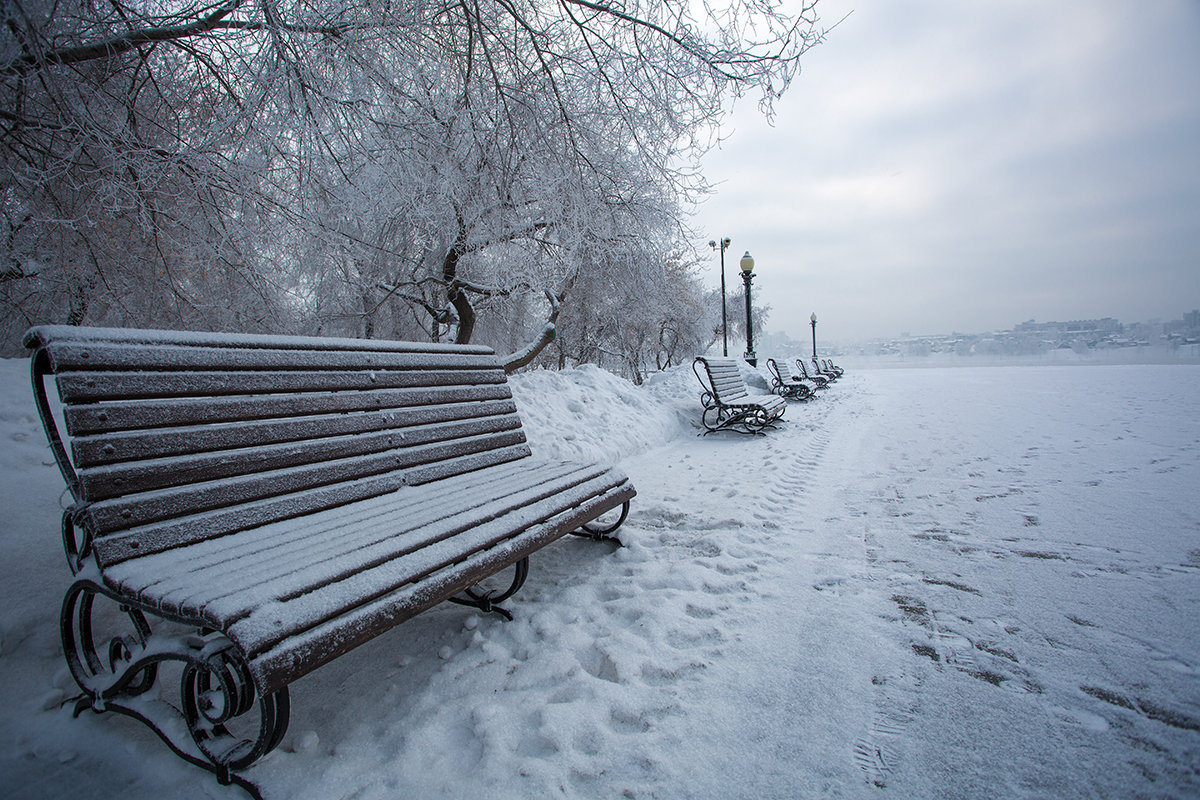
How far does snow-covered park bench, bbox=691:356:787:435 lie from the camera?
7098mm

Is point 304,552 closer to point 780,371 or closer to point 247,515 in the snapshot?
point 247,515

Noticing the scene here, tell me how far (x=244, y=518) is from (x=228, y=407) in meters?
0.45

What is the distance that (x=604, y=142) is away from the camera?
4961 mm

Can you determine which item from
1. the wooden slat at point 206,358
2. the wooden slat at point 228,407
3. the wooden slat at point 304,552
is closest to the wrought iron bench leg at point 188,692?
the wooden slat at point 304,552

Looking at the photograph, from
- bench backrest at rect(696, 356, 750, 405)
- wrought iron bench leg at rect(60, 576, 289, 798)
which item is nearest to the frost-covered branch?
bench backrest at rect(696, 356, 750, 405)

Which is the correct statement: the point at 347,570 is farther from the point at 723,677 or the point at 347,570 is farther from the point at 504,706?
the point at 723,677

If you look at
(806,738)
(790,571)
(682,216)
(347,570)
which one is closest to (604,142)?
(682,216)

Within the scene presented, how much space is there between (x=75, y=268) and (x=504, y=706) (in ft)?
16.9

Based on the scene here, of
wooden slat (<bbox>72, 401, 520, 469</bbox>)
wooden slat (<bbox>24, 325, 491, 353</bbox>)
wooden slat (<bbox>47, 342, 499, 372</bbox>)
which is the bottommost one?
wooden slat (<bbox>72, 401, 520, 469</bbox>)

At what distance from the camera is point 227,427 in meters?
1.99

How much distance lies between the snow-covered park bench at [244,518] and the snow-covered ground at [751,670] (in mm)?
→ 202

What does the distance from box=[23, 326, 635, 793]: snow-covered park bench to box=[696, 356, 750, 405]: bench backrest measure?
4742 mm

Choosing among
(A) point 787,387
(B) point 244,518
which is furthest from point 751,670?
A: (A) point 787,387

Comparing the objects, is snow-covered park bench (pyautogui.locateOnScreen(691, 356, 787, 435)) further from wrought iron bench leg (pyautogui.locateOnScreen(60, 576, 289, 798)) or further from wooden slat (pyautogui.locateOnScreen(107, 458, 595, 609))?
wrought iron bench leg (pyautogui.locateOnScreen(60, 576, 289, 798))
